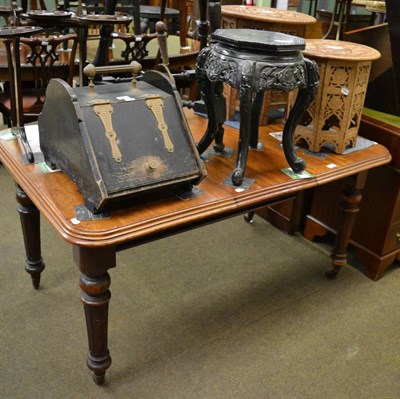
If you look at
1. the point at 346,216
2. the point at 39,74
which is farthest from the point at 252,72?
the point at 39,74

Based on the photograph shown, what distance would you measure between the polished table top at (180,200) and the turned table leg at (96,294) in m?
0.07

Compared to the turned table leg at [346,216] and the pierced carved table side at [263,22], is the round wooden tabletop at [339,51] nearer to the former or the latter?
the pierced carved table side at [263,22]

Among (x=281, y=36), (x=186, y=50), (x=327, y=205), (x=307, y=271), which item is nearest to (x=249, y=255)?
(x=307, y=271)

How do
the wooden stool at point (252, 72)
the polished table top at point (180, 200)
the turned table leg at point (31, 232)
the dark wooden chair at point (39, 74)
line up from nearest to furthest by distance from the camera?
the polished table top at point (180, 200), the wooden stool at point (252, 72), the turned table leg at point (31, 232), the dark wooden chair at point (39, 74)

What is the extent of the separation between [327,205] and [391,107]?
520mm

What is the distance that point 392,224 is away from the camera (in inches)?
77.3

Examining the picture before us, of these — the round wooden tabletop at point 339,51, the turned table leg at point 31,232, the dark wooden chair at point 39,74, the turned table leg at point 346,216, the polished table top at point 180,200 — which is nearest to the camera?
the polished table top at point 180,200

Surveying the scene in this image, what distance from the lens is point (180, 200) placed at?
1.31m

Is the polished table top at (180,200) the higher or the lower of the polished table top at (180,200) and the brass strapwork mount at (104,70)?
the lower

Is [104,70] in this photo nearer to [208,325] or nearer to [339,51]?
[339,51]

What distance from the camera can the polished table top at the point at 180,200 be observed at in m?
1.16

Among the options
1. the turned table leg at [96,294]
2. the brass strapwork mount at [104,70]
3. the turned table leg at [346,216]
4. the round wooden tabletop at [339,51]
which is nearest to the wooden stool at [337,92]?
the round wooden tabletop at [339,51]

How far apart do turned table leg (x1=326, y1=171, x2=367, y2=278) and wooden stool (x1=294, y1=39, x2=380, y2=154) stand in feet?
0.51

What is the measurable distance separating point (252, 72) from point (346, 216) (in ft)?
2.73
